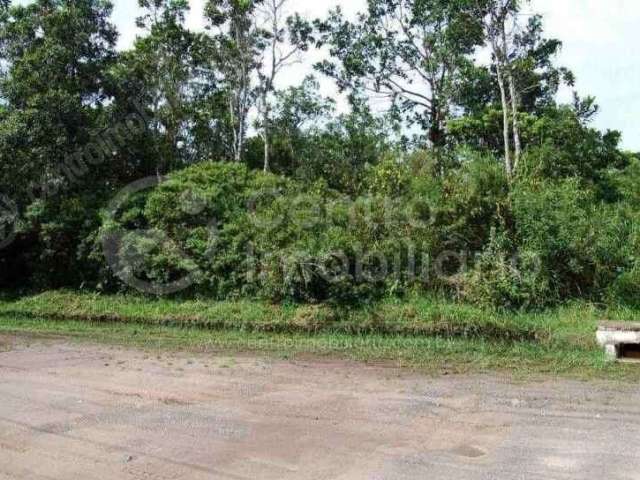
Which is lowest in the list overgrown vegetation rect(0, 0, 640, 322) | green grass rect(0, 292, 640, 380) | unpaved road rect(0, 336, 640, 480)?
unpaved road rect(0, 336, 640, 480)

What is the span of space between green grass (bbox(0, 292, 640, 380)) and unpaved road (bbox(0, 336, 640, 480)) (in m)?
1.12

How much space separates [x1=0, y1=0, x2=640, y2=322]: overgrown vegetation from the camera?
11.9 meters

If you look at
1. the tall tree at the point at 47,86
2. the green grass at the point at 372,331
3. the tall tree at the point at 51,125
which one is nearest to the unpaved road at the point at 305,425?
the green grass at the point at 372,331

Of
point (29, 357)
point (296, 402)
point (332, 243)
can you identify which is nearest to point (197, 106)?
point (332, 243)

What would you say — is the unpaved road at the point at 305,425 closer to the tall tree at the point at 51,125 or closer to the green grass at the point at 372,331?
the green grass at the point at 372,331

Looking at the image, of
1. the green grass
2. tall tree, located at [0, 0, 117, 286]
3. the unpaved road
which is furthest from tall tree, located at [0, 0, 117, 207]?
the unpaved road

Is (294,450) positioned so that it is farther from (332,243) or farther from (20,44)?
(20,44)

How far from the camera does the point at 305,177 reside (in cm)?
1992

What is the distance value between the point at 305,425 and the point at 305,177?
14.4 metres

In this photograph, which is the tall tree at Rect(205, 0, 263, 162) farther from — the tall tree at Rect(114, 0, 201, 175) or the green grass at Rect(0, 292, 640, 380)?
the green grass at Rect(0, 292, 640, 380)

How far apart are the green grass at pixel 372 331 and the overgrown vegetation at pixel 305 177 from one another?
99 mm

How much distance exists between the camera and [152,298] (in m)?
14.4

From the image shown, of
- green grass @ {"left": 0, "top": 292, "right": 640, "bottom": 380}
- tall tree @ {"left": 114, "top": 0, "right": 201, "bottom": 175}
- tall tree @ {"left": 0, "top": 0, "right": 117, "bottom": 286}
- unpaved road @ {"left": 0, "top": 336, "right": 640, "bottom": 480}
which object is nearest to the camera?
unpaved road @ {"left": 0, "top": 336, "right": 640, "bottom": 480}

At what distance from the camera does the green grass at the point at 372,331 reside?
30.3ft
